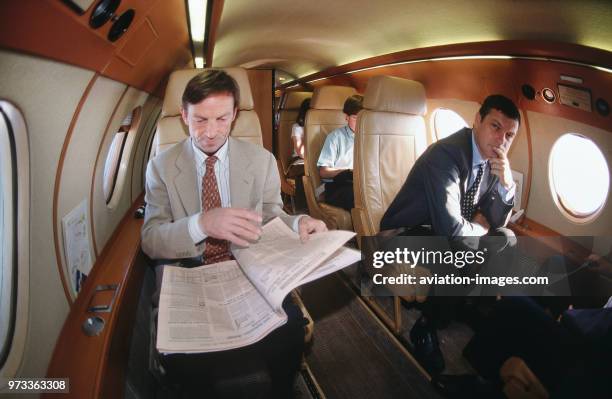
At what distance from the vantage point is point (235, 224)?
119 cm

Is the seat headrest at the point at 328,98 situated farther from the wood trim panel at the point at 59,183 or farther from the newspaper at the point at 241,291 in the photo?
the newspaper at the point at 241,291

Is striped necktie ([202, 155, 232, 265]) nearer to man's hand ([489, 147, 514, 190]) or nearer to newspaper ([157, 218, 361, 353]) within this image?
newspaper ([157, 218, 361, 353])

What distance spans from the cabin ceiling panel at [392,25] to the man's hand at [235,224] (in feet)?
6.36

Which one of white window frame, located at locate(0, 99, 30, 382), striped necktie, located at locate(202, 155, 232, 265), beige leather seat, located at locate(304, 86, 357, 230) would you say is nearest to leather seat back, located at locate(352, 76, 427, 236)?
beige leather seat, located at locate(304, 86, 357, 230)

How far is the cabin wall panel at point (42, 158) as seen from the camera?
93 centimetres

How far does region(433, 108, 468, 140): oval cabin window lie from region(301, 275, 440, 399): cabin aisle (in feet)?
6.82

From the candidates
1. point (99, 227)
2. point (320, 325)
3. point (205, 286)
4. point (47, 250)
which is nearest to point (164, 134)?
point (99, 227)

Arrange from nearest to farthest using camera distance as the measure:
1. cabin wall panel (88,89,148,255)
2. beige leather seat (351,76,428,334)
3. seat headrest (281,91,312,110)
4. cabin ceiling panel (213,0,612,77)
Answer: cabin ceiling panel (213,0,612,77) → cabin wall panel (88,89,148,255) → beige leather seat (351,76,428,334) → seat headrest (281,91,312,110)

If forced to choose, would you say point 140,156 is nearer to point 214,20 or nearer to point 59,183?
point 214,20

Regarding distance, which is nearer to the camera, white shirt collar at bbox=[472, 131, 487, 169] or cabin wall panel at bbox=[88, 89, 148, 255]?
cabin wall panel at bbox=[88, 89, 148, 255]

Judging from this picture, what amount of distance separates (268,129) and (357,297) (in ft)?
10.1

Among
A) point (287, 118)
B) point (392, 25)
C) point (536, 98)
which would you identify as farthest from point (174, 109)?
point (287, 118)

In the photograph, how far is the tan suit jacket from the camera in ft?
4.35

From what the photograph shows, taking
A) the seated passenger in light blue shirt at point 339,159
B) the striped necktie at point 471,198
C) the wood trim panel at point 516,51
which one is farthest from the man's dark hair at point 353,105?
the striped necktie at point 471,198
